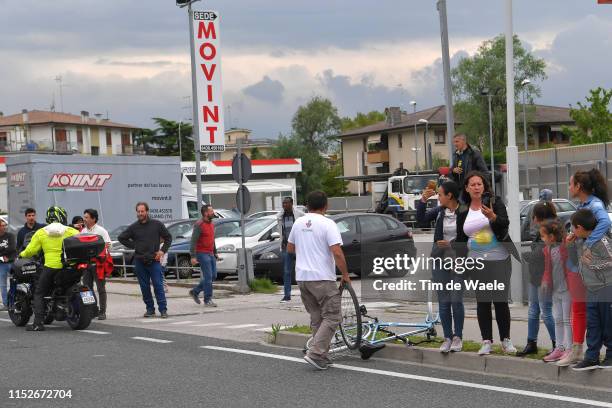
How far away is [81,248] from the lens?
14250mm

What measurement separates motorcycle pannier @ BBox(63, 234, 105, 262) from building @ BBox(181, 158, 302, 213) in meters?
41.0

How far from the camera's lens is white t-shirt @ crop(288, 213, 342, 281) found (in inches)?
397

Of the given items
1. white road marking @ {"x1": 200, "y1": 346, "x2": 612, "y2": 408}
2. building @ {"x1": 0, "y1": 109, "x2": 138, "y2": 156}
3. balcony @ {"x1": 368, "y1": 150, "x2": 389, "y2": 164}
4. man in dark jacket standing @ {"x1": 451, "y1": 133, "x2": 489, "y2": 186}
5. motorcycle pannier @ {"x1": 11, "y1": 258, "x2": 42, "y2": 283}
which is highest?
building @ {"x1": 0, "y1": 109, "x2": 138, "y2": 156}

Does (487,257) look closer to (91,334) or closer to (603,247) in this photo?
(603,247)

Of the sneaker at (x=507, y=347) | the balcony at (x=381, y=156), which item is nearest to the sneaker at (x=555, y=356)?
the sneaker at (x=507, y=347)

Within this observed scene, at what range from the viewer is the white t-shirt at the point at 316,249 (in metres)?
10.1

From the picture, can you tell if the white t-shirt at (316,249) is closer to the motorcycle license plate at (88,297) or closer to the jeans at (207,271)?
the motorcycle license plate at (88,297)

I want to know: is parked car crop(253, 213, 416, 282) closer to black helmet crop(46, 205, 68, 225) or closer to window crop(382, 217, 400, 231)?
window crop(382, 217, 400, 231)

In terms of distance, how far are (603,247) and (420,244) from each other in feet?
7.93

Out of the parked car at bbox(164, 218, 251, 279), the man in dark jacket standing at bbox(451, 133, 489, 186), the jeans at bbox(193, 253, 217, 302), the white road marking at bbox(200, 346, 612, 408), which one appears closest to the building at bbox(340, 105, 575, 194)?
the parked car at bbox(164, 218, 251, 279)

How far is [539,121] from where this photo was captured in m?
93.1

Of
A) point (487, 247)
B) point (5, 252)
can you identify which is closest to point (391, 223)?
point (5, 252)

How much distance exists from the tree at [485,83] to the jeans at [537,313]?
8020cm

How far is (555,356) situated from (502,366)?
54cm
